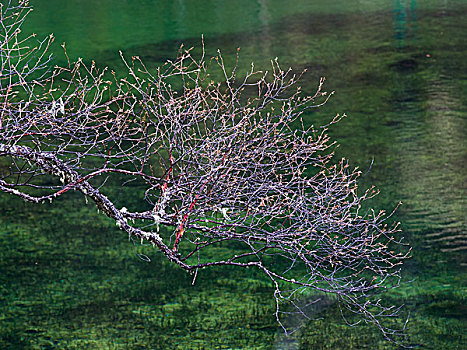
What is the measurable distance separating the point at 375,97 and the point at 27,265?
840 centimetres

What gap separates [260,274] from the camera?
8.00 m

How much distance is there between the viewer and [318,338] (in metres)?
6.69

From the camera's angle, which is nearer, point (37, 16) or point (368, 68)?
point (368, 68)

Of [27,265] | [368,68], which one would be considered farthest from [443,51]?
[27,265]

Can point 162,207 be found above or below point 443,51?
above

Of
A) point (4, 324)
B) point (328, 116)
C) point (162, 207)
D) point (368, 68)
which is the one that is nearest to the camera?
point (162, 207)

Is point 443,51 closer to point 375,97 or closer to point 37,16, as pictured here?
point 375,97

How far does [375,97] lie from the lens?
14523mm

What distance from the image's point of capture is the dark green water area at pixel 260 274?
6.89m

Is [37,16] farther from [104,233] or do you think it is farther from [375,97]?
[104,233]

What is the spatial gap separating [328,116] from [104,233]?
560 cm

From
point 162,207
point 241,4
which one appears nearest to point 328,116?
point 162,207

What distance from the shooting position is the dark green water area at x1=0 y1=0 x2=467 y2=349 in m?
6.89

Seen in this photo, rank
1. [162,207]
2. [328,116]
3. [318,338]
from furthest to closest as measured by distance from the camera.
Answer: [328,116]
[318,338]
[162,207]
